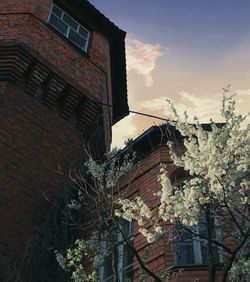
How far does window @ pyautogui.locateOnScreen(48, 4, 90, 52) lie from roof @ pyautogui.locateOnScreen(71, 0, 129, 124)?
0.63 m

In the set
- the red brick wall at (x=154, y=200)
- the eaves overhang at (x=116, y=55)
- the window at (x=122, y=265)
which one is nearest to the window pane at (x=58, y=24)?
the eaves overhang at (x=116, y=55)

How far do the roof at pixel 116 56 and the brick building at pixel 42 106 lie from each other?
4 centimetres

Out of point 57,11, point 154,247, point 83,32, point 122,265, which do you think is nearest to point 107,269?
point 122,265

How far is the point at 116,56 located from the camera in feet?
49.0

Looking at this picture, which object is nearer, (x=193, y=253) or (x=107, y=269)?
(x=193, y=253)

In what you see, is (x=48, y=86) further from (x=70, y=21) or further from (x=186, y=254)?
(x=186, y=254)

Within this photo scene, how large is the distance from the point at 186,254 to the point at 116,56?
323 inches

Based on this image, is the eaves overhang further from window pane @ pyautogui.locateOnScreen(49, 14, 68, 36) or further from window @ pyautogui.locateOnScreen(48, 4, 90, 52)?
window pane @ pyautogui.locateOnScreen(49, 14, 68, 36)

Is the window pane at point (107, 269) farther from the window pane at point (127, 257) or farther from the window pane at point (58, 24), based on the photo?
the window pane at point (58, 24)

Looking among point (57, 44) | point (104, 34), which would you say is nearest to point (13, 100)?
point (57, 44)

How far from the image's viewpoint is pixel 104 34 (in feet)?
46.9

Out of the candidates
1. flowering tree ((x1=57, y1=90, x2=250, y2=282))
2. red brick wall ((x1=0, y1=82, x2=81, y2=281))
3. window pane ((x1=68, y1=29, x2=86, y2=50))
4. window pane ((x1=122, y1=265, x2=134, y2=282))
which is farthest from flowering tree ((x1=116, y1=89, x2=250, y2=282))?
window pane ((x1=68, y1=29, x2=86, y2=50))

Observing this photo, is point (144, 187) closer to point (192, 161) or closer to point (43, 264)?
point (43, 264)

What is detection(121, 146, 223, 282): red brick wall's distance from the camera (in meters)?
7.95
